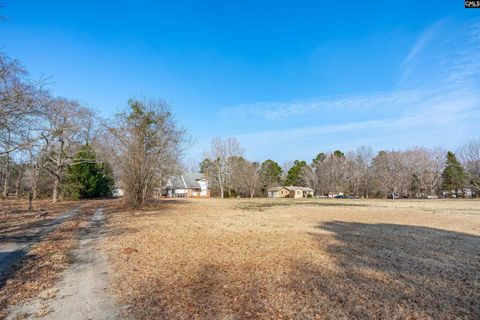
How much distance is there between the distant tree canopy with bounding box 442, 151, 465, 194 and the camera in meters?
55.7

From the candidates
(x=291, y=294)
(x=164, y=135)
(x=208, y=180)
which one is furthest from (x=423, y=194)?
(x=291, y=294)

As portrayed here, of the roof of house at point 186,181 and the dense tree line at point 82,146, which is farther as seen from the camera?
the roof of house at point 186,181

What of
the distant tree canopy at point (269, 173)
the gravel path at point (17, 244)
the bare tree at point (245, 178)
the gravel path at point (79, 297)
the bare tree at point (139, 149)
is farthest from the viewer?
the distant tree canopy at point (269, 173)

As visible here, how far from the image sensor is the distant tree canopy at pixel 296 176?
74.2 meters

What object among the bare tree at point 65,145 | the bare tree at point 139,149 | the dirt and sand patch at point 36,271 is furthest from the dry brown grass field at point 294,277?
the bare tree at point 65,145

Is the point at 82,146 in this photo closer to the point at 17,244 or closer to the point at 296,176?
the point at 17,244

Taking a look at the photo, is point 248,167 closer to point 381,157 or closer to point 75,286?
point 381,157

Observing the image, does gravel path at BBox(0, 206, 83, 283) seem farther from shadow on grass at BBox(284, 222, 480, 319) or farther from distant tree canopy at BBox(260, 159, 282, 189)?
distant tree canopy at BBox(260, 159, 282, 189)

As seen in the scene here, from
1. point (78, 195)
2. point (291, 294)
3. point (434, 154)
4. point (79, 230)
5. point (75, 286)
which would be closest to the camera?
point (291, 294)

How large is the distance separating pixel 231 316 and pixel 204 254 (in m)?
3.35

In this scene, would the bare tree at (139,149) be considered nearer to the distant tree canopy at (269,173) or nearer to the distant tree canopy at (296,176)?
the distant tree canopy at (269,173)

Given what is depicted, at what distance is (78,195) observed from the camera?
104 feet

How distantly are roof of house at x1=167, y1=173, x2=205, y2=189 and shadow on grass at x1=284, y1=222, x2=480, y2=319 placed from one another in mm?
54026

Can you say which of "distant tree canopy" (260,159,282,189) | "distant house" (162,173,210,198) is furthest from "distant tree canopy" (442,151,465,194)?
"distant house" (162,173,210,198)
